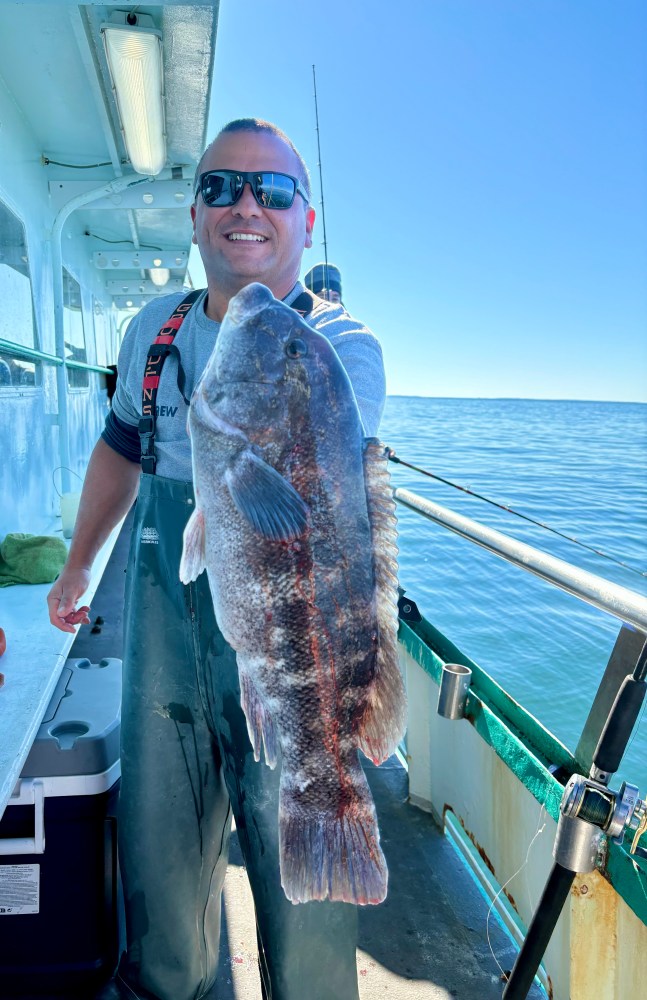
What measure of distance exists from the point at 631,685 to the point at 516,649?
8.53 metres

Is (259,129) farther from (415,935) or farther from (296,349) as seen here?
(415,935)

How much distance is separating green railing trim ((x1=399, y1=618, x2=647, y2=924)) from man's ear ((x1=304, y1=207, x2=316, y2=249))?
181 centimetres

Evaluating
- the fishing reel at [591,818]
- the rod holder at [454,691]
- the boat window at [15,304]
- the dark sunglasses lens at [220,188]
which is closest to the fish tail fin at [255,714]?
the fishing reel at [591,818]

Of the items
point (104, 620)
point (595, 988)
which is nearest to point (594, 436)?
point (104, 620)

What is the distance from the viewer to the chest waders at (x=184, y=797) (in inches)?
63.6

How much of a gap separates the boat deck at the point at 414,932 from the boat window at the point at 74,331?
5.87 metres

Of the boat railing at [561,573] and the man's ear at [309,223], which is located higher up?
the man's ear at [309,223]

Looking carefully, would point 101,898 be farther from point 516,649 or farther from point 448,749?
point 516,649

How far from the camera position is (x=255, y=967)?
7.87 feet

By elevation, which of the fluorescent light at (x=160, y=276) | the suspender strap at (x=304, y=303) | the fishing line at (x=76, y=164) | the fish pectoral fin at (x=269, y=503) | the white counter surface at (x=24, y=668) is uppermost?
the fluorescent light at (x=160, y=276)

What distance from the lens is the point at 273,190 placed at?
1.62m

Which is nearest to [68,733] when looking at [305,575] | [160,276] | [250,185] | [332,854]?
[332,854]

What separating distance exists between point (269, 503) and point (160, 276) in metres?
11.4

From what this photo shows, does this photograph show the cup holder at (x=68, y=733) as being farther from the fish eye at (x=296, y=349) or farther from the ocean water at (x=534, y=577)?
the ocean water at (x=534, y=577)
